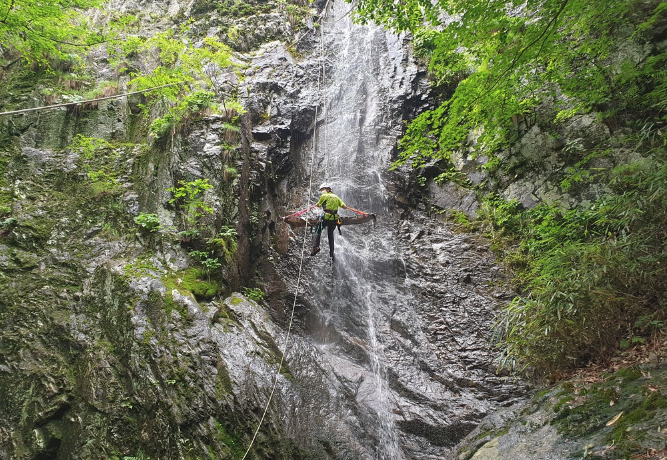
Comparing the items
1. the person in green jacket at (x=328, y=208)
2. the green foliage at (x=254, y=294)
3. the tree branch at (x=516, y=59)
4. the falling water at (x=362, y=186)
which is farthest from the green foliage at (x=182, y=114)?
the tree branch at (x=516, y=59)

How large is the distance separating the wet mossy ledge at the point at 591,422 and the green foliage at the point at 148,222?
246 inches

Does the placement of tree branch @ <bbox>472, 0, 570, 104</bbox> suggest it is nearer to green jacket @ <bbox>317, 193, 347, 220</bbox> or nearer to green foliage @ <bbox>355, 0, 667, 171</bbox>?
green foliage @ <bbox>355, 0, 667, 171</bbox>

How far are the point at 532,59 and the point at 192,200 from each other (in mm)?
6314

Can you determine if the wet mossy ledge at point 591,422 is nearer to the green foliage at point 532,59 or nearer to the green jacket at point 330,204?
the green foliage at point 532,59

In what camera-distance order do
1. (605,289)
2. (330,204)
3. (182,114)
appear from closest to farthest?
1. (605,289)
2. (330,204)
3. (182,114)

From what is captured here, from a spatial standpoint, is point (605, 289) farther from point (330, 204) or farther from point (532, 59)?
point (330, 204)

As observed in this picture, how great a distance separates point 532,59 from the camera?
4602 millimetres

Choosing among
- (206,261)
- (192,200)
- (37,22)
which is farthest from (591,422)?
(37,22)

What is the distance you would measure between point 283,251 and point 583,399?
6.30 metres

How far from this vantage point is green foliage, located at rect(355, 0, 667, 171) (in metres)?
3.87

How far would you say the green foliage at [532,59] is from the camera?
12.7 ft

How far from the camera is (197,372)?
4918mm

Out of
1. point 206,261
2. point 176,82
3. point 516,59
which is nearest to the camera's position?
point 516,59

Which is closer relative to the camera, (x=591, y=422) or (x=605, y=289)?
(x=591, y=422)
